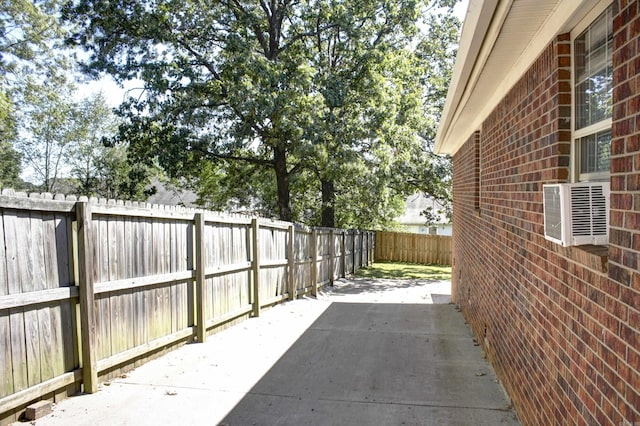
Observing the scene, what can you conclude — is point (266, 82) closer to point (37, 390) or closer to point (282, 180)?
point (282, 180)

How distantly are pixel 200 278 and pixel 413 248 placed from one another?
22.2 m

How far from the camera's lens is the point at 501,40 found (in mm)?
3717

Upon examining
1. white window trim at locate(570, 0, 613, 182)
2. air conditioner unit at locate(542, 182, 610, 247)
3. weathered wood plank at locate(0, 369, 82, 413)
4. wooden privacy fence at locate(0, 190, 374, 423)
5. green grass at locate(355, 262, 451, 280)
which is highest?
white window trim at locate(570, 0, 613, 182)

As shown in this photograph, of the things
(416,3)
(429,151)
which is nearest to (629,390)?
(416,3)

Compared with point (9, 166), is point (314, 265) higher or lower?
lower

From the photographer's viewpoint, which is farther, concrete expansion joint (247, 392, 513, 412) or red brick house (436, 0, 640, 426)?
concrete expansion joint (247, 392, 513, 412)

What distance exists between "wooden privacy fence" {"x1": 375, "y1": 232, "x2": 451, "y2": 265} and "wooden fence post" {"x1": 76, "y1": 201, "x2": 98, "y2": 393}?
23953 mm

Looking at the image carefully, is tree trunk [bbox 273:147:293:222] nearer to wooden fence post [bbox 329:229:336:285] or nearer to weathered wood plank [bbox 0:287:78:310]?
wooden fence post [bbox 329:229:336:285]

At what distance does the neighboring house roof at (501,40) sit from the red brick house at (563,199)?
1 cm

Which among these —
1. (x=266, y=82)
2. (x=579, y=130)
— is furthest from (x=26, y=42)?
(x=579, y=130)

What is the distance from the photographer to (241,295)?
325 inches

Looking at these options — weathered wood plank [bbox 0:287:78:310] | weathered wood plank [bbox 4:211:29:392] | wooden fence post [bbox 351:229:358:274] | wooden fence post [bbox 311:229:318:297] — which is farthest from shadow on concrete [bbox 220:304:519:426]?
wooden fence post [bbox 351:229:358:274]

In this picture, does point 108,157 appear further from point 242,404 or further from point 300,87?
point 242,404

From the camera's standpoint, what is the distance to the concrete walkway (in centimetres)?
425
